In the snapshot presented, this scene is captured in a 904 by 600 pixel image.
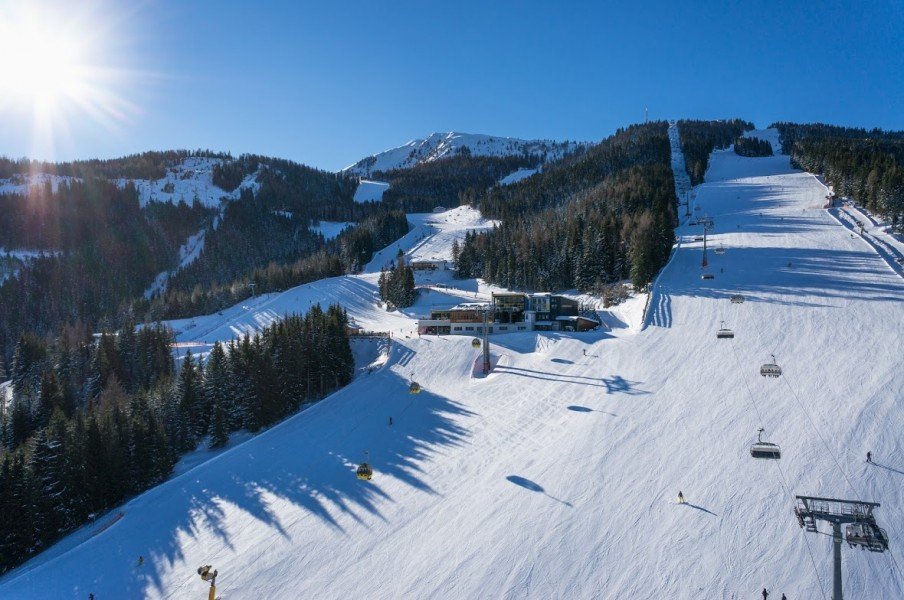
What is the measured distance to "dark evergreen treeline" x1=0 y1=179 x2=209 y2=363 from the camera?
132875 mm

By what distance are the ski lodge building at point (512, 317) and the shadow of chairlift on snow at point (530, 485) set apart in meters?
27.4

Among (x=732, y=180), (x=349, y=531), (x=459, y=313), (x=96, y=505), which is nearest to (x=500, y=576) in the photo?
(x=349, y=531)

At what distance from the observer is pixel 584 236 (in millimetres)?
68875

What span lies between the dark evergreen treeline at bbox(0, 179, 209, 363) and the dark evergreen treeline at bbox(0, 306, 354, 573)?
6577 cm

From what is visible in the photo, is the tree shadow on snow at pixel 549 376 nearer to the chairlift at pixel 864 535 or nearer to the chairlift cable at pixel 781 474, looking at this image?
the chairlift cable at pixel 781 474

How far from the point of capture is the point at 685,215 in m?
99.4

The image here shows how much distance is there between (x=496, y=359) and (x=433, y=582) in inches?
1137

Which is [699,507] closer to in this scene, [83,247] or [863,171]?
[863,171]

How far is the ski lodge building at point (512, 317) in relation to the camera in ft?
182

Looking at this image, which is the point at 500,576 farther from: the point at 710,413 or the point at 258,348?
the point at 258,348

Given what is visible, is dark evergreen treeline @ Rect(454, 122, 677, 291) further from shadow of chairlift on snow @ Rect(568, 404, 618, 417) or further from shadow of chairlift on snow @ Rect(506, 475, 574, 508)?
shadow of chairlift on snow @ Rect(506, 475, 574, 508)

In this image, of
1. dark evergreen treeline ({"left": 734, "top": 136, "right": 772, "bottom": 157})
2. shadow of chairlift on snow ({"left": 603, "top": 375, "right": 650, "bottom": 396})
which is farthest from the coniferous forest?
dark evergreen treeline ({"left": 734, "top": 136, "right": 772, "bottom": 157})

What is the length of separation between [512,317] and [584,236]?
18967mm

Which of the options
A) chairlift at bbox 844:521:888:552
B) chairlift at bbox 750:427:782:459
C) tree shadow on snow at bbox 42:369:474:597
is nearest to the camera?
chairlift at bbox 844:521:888:552
